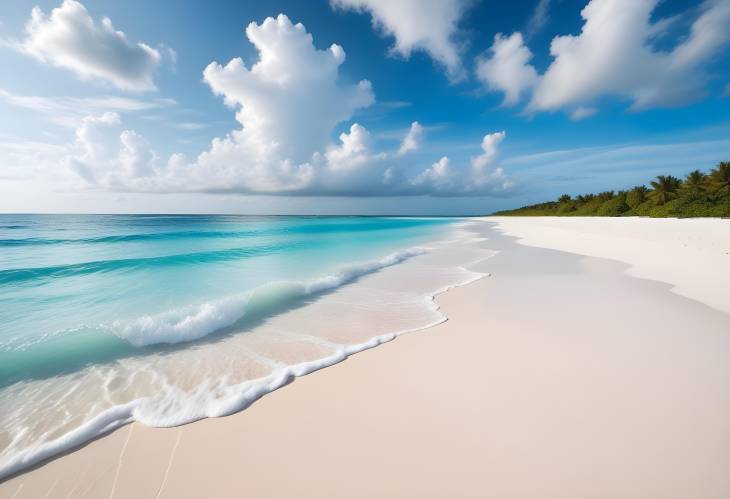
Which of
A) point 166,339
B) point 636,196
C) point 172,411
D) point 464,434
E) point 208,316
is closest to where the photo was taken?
point 464,434

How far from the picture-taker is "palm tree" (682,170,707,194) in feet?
127

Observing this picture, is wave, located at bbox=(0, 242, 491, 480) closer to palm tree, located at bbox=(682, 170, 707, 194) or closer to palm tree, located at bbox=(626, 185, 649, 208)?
palm tree, located at bbox=(682, 170, 707, 194)

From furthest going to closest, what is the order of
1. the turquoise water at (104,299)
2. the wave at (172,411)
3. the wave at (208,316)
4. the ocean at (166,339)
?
the wave at (208,316), the turquoise water at (104,299), the ocean at (166,339), the wave at (172,411)

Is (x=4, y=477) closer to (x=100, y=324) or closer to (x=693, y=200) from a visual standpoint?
(x=100, y=324)

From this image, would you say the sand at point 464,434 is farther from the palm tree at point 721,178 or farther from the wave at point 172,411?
the palm tree at point 721,178

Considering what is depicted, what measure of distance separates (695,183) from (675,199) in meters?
5.31

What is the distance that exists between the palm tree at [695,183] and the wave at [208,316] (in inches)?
2195

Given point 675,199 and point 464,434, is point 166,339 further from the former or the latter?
point 675,199

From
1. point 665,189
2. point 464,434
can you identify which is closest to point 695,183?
point 665,189

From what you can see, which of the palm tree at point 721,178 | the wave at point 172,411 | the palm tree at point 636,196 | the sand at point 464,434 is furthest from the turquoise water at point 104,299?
the palm tree at point 636,196

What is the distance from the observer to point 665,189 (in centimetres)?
4362

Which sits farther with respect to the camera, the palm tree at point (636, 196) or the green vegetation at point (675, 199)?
the palm tree at point (636, 196)

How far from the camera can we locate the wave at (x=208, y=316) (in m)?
5.30

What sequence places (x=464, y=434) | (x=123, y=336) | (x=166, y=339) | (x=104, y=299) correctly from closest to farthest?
(x=464, y=434) → (x=166, y=339) → (x=123, y=336) → (x=104, y=299)
